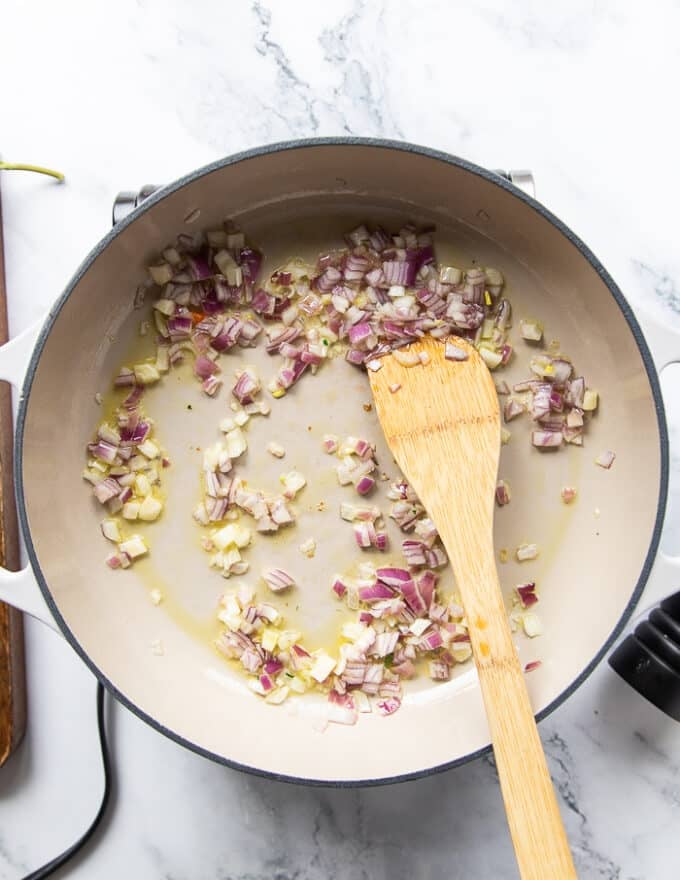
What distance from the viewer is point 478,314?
3.77ft

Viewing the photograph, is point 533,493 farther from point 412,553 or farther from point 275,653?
point 275,653

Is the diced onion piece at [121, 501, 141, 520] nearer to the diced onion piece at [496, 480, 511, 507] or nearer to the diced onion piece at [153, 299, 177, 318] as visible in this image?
the diced onion piece at [153, 299, 177, 318]

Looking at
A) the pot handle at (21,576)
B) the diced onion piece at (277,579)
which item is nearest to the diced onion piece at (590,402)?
the diced onion piece at (277,579)

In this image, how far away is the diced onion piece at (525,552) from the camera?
1.16 metres

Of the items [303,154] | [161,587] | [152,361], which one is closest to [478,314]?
[303,154]

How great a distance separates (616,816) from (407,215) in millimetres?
820

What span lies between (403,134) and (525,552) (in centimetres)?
56

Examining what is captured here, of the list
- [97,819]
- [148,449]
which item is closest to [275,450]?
[148,449]

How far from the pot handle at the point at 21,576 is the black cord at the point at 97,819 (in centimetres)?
21

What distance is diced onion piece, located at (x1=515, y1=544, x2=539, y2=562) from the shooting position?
1158 mm

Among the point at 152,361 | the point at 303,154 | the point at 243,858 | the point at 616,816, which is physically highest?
the point at 303,154

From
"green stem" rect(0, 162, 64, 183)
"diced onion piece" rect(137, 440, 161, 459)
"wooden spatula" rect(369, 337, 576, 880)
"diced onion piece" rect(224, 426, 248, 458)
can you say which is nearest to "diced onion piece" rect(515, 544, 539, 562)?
"wooden spatula" rect(369, 337, 576, 880)

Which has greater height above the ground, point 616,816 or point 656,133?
point 656,133

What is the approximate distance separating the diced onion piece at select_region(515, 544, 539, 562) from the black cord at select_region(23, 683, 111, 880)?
558mm
